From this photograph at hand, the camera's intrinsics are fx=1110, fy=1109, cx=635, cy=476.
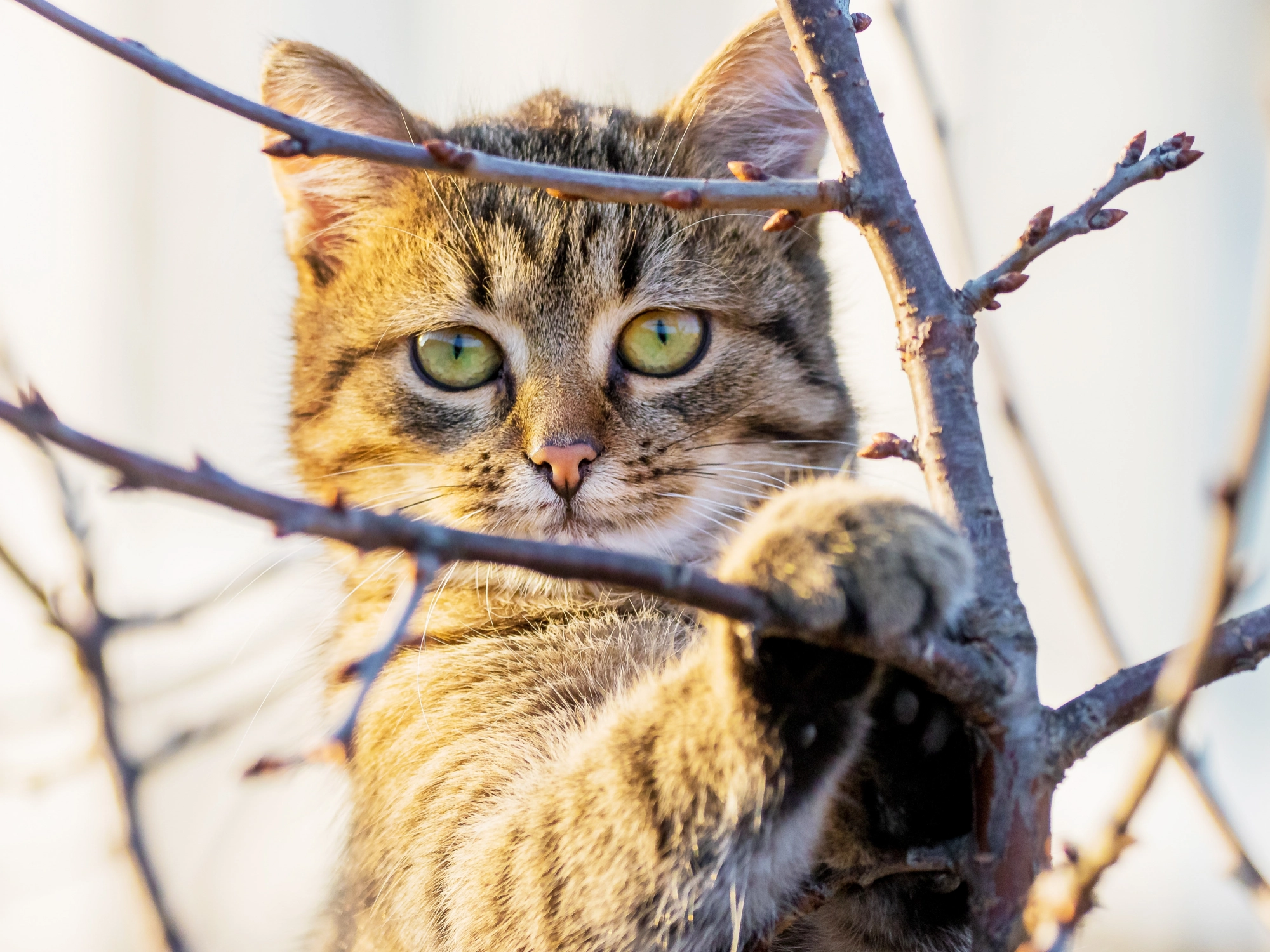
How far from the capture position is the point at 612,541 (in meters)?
2.09

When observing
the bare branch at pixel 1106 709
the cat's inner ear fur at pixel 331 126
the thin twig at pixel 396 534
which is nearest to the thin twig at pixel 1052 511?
the bare branch at pixel 1106 709

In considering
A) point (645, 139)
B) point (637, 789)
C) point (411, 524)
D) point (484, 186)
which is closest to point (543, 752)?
point (637, 789)

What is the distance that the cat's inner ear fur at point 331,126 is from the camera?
99.3 inches

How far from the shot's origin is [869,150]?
→ 138 cm

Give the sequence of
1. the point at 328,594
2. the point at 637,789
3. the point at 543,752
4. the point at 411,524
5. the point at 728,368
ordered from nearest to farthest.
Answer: the point at 411,524
the point at 637,789
the point at 543,752
the point at 728,368
the point at 328,594

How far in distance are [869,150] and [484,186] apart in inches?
48.9

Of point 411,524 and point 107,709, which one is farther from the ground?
point 411,524

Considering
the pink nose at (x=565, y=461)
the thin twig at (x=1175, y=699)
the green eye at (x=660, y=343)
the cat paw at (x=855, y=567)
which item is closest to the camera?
the thin twig at (x=1175, y=699)

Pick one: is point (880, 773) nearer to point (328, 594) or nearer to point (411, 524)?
point (411, 524)

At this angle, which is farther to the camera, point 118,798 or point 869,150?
point 869,150

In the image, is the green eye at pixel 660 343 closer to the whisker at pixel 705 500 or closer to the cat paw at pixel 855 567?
the whisker at pixel 705 500

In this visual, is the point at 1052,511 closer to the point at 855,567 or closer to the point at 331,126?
the point at 855,567

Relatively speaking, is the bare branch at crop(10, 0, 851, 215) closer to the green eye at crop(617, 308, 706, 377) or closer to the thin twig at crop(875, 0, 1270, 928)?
the thin twig at crop(875, 0, 1270, 928)

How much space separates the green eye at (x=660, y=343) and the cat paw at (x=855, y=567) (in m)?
0.94
